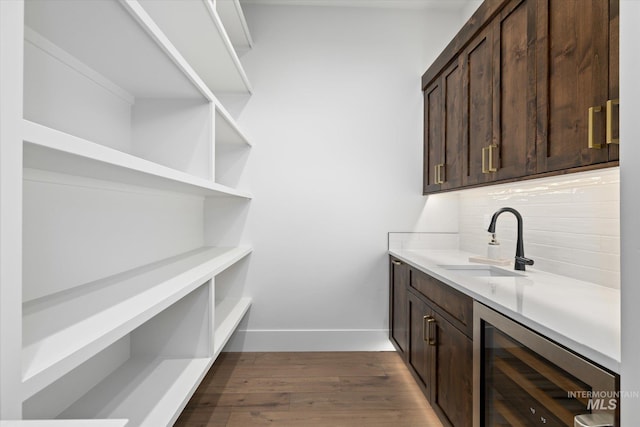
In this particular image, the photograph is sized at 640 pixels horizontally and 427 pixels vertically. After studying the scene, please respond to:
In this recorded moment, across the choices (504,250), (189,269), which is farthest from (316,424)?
(504,250)

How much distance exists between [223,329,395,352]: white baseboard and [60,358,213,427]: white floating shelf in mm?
1154

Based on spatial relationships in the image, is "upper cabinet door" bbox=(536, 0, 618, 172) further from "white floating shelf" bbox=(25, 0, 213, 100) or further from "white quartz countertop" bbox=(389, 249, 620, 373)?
"white floating shelf" bbox=(25, 0, 213, 100)

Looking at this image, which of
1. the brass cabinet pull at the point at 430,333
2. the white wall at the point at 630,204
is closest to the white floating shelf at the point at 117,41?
the white wall at the point at 630,204

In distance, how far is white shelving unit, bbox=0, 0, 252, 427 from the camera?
60 centimetres

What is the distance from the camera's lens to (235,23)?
243 cm

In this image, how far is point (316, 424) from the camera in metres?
1.85

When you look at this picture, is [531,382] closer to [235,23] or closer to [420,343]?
[420,343]

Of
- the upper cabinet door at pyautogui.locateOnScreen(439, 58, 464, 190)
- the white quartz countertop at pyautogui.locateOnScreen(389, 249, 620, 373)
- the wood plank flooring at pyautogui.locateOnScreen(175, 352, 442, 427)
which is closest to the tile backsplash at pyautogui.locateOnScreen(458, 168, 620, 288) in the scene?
the white quartz countertop at pyautogui.locateOnScreen(389, 249, 620, 373)

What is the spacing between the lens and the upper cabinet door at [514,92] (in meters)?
1.51

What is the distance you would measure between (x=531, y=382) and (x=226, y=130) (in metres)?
2.02

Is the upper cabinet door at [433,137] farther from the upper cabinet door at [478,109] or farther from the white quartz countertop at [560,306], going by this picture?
the white quartz countertop at [560,306]

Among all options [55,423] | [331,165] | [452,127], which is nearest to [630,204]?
[55,423]

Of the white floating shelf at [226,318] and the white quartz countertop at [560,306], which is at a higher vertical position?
the white quartz countertop at [560,306]

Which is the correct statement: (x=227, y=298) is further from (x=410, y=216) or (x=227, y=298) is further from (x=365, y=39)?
(x=365, y=39)
